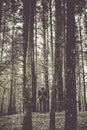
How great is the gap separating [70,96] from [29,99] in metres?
2.54

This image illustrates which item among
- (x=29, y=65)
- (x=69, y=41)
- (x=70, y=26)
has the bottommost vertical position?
(x=29, y=65)

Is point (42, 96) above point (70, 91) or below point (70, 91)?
below

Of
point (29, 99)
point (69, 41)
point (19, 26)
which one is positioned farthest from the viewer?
point (19, 26)

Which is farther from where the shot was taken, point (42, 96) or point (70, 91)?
point (42, 96)

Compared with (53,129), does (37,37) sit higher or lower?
higher

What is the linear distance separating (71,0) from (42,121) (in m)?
7.03

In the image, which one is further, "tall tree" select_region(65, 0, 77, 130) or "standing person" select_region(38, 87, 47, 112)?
"standing person" select_region(38, 87, 47, 112)

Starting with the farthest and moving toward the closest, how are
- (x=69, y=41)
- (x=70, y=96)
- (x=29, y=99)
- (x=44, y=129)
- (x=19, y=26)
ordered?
(x=19, y=26) < (x=44, y=129) < (x=29, y=99) < (x=69, y=41) < (x=70, y=96)

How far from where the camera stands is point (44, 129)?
37.7 ft

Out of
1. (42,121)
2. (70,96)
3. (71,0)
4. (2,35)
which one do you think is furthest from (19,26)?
(70,96)

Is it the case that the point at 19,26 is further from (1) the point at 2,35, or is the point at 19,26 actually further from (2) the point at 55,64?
(2) the point at 55,64

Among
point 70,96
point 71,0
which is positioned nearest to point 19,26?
point 71,0

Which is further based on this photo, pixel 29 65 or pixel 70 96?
pixel 29 65

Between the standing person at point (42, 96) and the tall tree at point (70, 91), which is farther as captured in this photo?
the standing person at point (42, 96)
